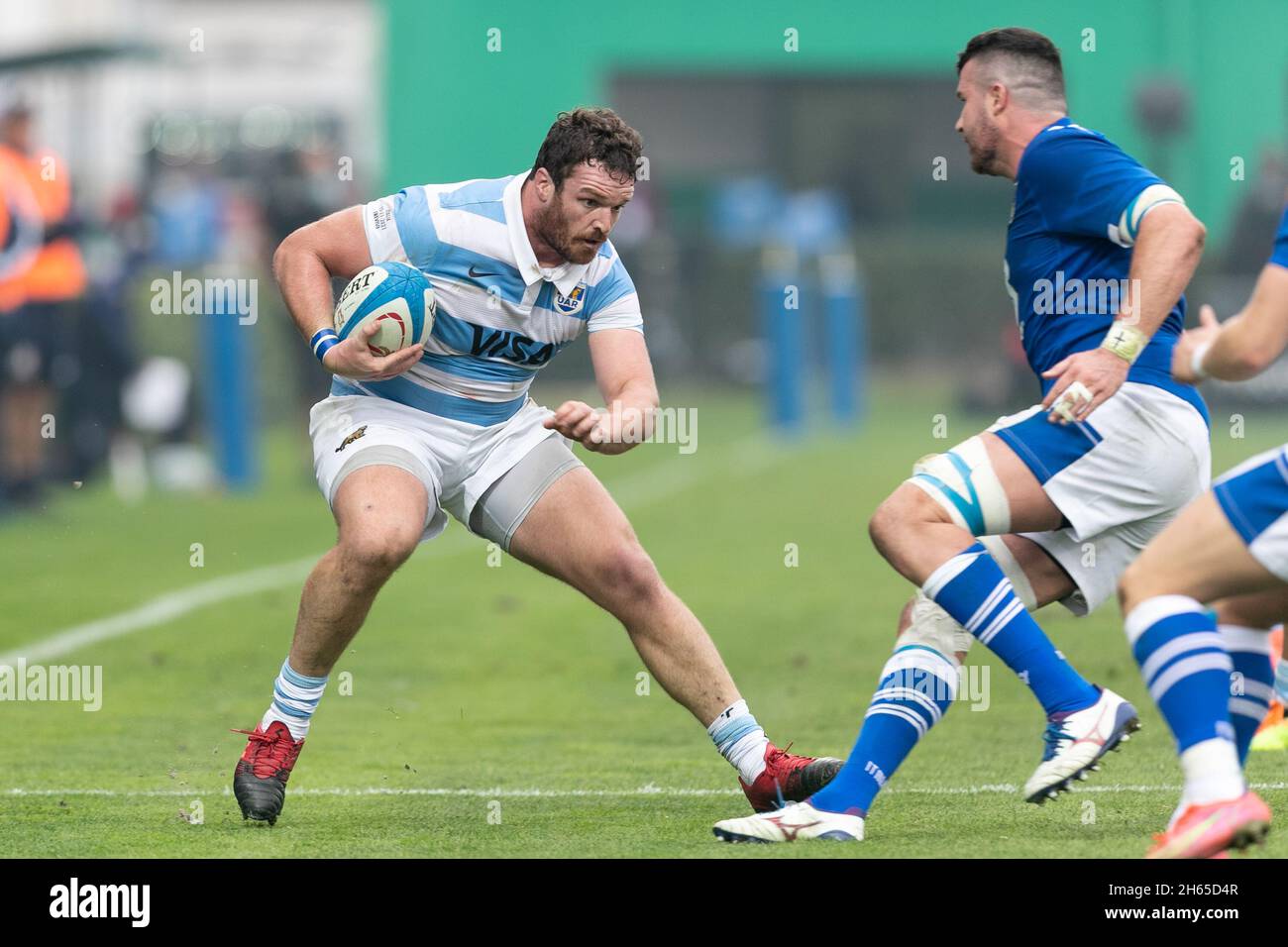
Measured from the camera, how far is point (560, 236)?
6.41 m

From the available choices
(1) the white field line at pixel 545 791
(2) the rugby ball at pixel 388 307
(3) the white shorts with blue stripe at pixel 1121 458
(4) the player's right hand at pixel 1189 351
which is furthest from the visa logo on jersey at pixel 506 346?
(4) the player's right hand at pixel 1189 351

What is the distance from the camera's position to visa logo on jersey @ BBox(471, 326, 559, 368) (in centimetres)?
661

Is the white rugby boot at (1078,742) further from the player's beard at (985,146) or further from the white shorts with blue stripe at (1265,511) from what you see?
the player's beard at (985,146)

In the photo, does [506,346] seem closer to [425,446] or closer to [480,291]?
[480,291]

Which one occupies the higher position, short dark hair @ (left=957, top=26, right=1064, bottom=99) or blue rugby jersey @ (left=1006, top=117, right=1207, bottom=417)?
short dark hair @ (left=957, top=26, right=1064, bottom=99)

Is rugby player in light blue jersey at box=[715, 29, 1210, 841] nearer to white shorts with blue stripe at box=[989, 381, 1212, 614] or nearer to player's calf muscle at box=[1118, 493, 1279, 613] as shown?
white shorts with blue stripe at box=[989, 381, 1212, 614]

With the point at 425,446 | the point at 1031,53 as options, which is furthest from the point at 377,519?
the point at 1031,53

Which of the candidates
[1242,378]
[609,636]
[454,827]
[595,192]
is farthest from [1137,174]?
[609,636]

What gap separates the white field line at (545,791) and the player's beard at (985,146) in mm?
1858

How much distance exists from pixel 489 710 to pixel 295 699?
2.28 m

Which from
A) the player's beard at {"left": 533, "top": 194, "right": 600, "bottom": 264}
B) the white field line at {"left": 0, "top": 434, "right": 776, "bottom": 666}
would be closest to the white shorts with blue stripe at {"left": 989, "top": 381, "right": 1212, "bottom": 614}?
the player's beard at {"left": 533, "top": 194, "right": 600, "bottom": 264}

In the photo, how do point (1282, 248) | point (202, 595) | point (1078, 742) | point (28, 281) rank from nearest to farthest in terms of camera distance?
point (1282, 248) < point (1078, 742) < point (202, 595) < point (28, 281)

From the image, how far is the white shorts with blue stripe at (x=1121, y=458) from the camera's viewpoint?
600 cm

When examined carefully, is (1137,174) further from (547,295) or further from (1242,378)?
(547,295)
